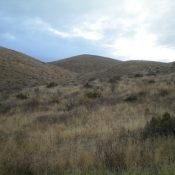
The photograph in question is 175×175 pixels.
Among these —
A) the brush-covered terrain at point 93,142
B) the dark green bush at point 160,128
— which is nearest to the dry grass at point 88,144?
the brush-covered terrain at point 93,142

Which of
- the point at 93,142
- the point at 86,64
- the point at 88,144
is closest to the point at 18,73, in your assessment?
the point at 86,64

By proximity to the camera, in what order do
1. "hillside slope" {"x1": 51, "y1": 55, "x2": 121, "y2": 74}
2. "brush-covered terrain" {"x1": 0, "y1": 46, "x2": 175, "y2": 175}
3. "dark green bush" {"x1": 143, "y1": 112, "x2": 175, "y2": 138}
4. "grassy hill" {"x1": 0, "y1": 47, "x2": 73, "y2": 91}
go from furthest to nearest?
"hillside slope" {"x1": 51, "y1": 55, "x2": 121, "y2": 74}
"grassy hill" {"x1": 0, "y1": 47, "x2": 73, "y2": 91}
"dark green bush" {"x1": 143, "y1": 112, "x2": 175, "y2": 138}
"brush-covered terrain" {"x1": 0, "y1": 46, "x2": 175, "y2": 175}

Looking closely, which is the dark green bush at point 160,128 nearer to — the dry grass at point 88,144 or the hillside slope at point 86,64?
the dry grass at point 88,144

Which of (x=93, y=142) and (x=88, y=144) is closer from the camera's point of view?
Answer: (x=88, y=144)

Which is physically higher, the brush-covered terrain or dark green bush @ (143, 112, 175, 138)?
dark green bush @ (143, 112, 175, 138)

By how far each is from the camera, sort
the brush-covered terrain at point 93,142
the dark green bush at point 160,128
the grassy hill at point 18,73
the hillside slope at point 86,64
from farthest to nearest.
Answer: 1. the hillside slope at point 86,64
2. the grassy hill at point 18,73
3. the dark green bush at point 160,128
4. the brush-covered terrain at point 93,142

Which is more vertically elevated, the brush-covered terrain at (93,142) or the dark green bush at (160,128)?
the dark green bush at (160,128)

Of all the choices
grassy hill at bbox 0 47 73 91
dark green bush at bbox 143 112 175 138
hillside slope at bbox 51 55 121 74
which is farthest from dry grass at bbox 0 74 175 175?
hillside slope at bbox 51 55 121 74

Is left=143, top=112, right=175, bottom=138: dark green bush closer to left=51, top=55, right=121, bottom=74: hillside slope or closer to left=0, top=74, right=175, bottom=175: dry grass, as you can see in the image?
left=0, top=74, right=175, bottom=175: dry grass

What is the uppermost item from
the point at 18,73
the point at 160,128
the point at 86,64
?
the point at 86,64

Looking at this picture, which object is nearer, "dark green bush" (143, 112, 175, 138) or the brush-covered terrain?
the brush-covered terrain

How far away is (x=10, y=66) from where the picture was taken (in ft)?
166

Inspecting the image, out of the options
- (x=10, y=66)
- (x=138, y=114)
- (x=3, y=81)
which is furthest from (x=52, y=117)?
(x=10, y=66)

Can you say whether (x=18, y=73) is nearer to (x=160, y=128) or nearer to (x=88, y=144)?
(x=88, y=144)
